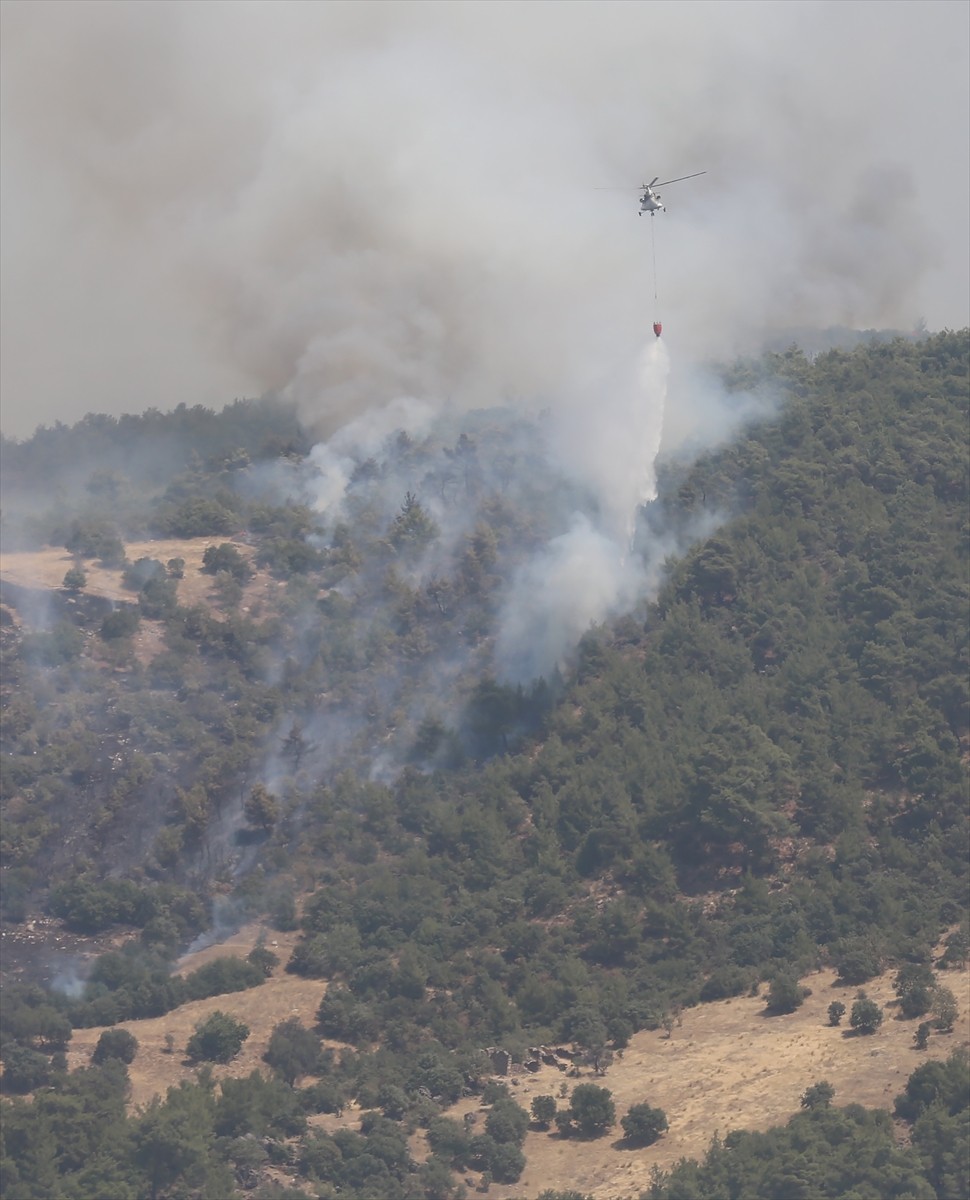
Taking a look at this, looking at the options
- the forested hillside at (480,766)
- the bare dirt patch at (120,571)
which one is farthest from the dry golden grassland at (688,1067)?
the bare dirt patch at (120,571)

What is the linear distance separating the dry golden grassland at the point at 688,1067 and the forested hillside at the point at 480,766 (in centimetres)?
92

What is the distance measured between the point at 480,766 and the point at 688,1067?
2550 centimetres

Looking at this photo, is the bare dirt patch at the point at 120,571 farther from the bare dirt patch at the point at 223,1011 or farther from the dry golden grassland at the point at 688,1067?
the dry golden grassland at the point at 688,1067

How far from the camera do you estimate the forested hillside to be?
2869 inches

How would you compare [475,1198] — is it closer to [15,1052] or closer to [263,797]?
[15,1052]

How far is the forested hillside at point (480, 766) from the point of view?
72.9 metres

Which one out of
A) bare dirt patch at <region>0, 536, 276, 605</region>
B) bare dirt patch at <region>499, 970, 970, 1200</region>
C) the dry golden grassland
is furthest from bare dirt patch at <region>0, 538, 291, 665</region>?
bare dirt patch at <region>499, 970, 970, 1200</region>

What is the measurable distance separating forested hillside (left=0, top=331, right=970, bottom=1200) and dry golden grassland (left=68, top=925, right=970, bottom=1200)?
92 centimetres

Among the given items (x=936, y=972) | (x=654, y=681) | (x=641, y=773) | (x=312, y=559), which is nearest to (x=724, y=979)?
(x=936, y=972)

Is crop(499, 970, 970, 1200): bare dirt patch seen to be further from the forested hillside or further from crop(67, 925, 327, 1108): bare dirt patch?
crop(67, 925, 327, 1108): bare dirt patch

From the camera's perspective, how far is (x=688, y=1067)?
7156 cm

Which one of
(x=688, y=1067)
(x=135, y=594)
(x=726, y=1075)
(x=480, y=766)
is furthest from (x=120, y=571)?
(x=726, y=1075)

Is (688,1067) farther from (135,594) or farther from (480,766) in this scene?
(135,594)

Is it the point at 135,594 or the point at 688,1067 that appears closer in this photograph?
the point at 688,1067
